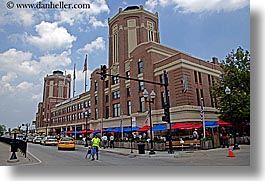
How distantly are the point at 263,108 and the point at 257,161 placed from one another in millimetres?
2185

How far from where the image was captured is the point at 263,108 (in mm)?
10422

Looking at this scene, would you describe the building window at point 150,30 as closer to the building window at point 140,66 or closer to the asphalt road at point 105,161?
the building window at point 140,66

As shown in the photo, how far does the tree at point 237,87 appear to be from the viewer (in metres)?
21.8

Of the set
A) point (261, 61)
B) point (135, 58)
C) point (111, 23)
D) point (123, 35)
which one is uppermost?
point (111, 23)

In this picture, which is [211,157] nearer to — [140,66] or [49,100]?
[140,66]

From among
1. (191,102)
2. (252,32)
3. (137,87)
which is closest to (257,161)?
(252,32)

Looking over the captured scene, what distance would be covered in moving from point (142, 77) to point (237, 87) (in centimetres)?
1203

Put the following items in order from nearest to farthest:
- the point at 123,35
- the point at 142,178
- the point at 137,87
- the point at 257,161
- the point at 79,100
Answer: the point at 142,178, the point at 257,161, the point at 137,87, the point at 123,35, the point at 79,100

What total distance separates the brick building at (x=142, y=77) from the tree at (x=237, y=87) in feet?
9.91

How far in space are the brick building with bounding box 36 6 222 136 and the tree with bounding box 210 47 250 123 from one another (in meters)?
3.02

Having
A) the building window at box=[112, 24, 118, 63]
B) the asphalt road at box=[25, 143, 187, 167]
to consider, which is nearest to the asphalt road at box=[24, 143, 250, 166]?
the asphalt road at box=[25, 143, 187, 167]

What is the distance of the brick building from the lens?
26688 mm

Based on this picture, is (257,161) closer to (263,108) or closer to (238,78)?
(263,108)

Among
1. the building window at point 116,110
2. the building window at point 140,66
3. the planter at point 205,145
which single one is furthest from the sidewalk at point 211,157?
the building window at point 116,110
